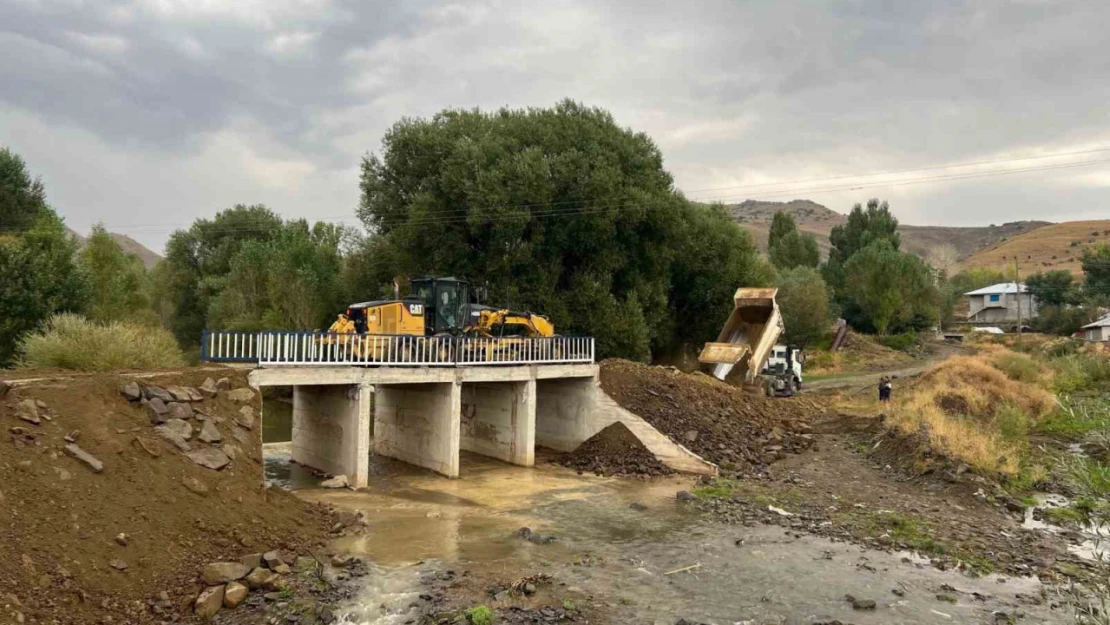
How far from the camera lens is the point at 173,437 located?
46.4 ft

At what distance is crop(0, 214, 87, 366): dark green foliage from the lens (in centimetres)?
2781

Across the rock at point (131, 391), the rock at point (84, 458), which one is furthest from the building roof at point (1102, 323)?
the rock at point (84, 458)

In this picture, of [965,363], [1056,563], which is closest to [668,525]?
[1056,563]

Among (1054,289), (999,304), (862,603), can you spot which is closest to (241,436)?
(862,603)

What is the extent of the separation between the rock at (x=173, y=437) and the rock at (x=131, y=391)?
82 centimetres

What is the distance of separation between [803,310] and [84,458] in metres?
50.3

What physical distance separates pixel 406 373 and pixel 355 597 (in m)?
9.09

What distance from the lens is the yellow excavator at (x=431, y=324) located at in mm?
20219

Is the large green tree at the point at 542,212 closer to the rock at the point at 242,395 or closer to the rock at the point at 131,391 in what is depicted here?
the rock at the point at 242,395

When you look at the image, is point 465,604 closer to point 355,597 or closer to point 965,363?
point 355,597

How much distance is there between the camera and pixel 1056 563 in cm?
1381

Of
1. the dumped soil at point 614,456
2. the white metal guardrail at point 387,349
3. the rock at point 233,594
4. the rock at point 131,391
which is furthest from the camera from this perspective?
the dumped soil at point 614,456

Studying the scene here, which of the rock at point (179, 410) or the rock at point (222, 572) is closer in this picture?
the rock at point (222, 572)

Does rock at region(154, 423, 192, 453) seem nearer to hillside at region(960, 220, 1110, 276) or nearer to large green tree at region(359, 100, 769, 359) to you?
large green tree at region(359, 100, 769, 359)
